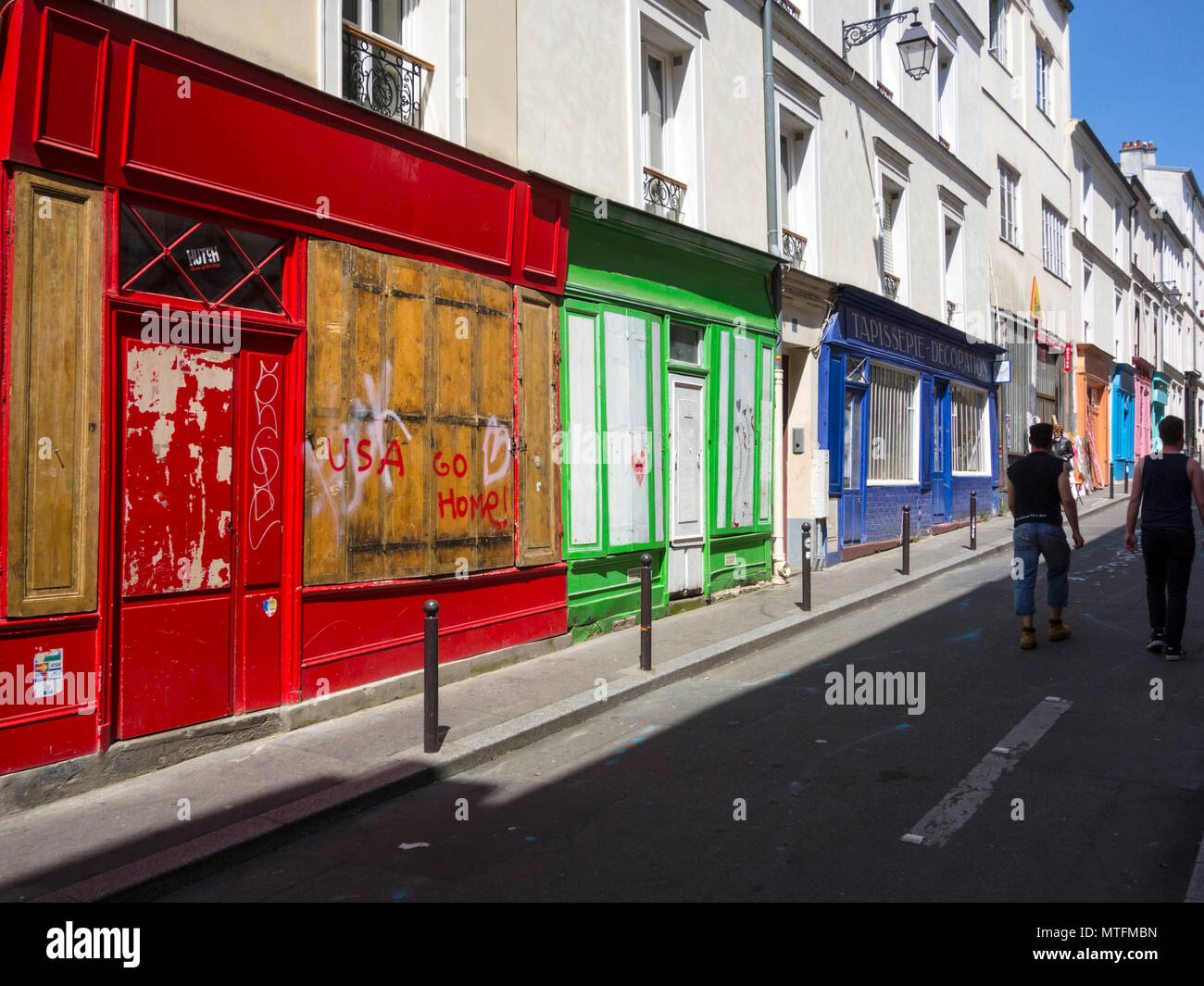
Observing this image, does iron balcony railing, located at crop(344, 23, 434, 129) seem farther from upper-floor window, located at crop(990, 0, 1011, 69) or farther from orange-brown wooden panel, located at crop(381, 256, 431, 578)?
upper-floor window, located at crop(990, 0, 1011, 69)

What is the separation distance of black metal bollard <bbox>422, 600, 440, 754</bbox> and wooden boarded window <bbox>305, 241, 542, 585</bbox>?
133cm

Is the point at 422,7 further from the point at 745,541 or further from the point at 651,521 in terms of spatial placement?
the point at 745,541

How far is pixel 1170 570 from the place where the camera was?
7523 mm

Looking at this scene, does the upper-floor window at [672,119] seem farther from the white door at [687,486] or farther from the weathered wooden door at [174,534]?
the weathered wooden door at [174,534]

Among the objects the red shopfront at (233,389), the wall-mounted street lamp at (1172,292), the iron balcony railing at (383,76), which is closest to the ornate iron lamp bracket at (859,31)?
the red shopfront at (233,389)

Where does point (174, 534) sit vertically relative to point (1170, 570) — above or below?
above

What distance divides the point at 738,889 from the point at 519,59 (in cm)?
715

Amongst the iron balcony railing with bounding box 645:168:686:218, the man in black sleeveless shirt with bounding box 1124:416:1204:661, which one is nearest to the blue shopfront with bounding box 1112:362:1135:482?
the iron balcony railing with bounding box 645:168:686:218

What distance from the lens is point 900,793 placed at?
4996mm

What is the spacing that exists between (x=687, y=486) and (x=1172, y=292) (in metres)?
35.8

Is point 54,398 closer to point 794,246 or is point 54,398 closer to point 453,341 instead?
point 453,341

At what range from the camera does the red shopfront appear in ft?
17.4

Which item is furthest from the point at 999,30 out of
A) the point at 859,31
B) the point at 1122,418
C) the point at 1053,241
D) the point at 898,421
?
the point at 1122,418
